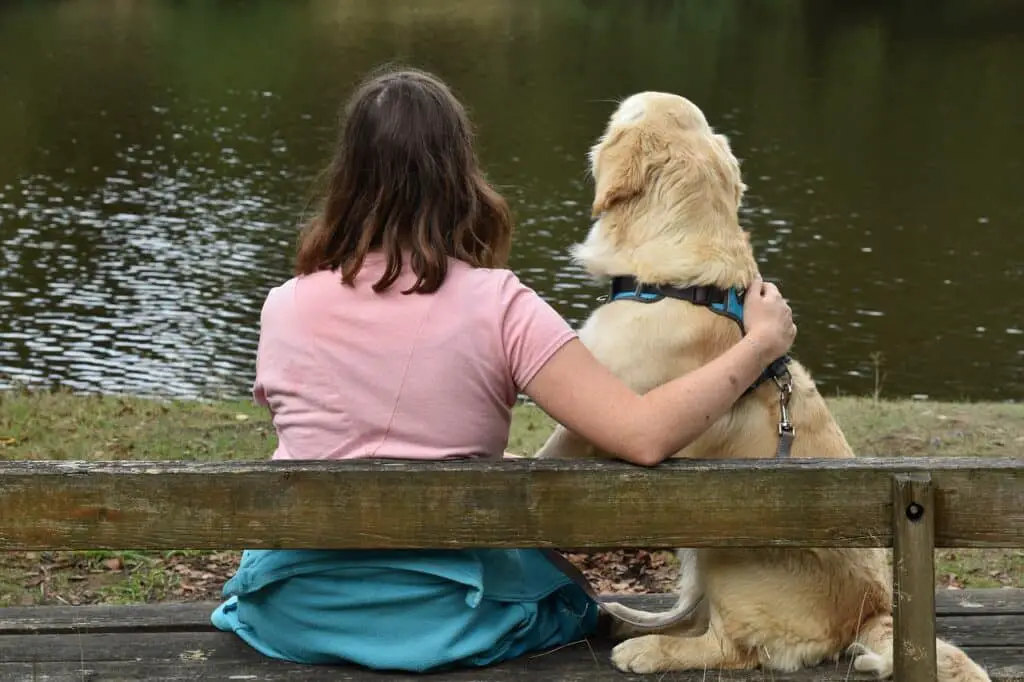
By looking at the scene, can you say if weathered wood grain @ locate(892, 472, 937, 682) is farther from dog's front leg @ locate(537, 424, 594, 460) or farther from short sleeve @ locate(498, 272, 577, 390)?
dog's front leg @ locate(537, 424, 594, 460)

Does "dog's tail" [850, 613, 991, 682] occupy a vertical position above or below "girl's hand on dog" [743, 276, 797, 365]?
below

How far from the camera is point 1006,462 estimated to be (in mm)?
2746

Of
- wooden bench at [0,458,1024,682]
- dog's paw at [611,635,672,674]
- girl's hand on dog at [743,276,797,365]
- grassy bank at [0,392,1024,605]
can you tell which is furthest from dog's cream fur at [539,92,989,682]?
grassy bank at [0,392,1024,605]

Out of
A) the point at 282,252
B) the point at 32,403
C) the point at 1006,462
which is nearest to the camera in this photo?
the point at 1006,462

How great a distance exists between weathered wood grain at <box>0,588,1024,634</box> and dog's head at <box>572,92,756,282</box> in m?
1.09

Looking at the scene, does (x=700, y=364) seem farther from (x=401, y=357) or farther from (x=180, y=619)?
(x=180, y=619)

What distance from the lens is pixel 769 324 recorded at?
10.3 feet


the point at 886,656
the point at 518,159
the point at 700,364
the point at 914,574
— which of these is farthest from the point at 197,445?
the point at 518,159

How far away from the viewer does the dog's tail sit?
3002mm

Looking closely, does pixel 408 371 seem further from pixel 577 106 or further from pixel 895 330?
pixel 577 106

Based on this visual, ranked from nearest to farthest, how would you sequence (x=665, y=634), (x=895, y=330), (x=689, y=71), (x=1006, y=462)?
(x=1006, y=462) < (x=665, y=634) < (x=895, y=330) < (x=689, y=71)

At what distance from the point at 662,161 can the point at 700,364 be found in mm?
663

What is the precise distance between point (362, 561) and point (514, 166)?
788 inches

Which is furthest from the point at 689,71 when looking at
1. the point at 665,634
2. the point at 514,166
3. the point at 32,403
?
the point at 665,634
